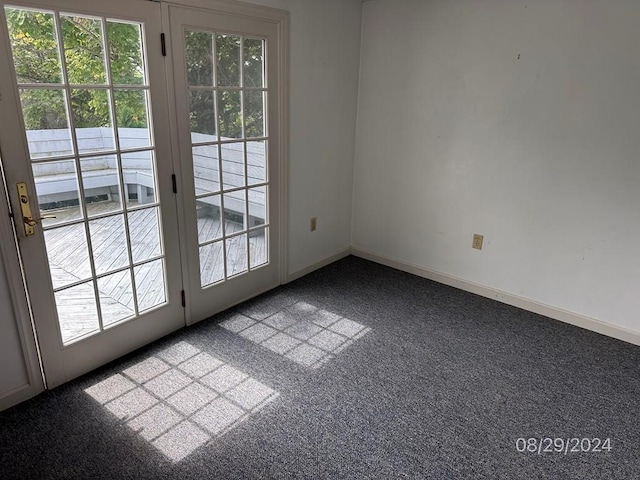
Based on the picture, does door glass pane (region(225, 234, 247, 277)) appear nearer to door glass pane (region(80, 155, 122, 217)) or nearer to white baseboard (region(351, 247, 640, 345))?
door glass pane (region(80, 155, 122, 217))

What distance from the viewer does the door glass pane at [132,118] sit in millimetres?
2258

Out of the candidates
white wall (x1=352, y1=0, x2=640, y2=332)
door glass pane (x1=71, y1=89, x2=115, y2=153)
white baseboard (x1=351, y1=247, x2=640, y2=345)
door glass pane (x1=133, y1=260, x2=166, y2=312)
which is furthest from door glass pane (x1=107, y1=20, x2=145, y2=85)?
white baseboard (x1=351, y1=247, x2=640, y2=345)

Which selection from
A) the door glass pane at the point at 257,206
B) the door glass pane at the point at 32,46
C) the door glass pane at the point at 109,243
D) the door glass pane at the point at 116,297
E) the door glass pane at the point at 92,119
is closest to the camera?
the door glass pane at the point at 32,46

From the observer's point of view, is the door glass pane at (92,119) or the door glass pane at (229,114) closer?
the door glass pane at (92,119)

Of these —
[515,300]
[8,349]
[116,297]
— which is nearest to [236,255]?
[116,297]

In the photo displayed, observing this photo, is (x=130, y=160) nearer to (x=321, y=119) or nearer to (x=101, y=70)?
(x=101, y=70)

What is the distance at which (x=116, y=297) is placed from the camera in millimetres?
2496

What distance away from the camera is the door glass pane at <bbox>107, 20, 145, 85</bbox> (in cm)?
217

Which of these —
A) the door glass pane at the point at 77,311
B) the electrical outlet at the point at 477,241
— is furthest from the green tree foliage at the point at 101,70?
the electrical outlet at the point at 477,241

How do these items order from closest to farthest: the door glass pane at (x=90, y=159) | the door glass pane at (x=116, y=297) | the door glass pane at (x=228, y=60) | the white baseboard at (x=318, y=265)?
1. the door glass pane at (x=90, y=159)
2. the door glass pane at (x=116, y=297)
3. the door glass pane at (x=228, y=60)
4. the white baseboard at (x=318, y=265)

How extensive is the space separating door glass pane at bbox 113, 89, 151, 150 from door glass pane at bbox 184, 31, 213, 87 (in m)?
0.34

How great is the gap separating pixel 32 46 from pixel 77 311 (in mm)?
1300

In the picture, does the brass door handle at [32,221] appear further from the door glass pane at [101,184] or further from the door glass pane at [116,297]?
the door glass pane at [116,297]
